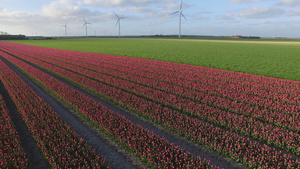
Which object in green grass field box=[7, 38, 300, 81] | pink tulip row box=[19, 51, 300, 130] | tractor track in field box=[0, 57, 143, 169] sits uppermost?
green grass field box=[7, 38, 300, 81]

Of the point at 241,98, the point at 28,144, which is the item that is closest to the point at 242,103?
the point at 241,98

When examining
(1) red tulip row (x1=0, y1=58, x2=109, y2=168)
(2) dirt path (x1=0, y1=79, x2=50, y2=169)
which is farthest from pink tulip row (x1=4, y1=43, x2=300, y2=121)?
(2) dirt path (x1=0, y1=79, x2=50, y2=169)

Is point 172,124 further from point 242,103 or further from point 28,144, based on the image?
point 28,144

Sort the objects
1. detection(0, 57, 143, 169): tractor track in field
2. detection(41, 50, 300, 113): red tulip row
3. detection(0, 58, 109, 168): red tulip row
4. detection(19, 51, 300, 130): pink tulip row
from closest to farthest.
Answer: detection(0, 58, 109, 168): red tulip row
detection(0, 57, 143, 169): tractor track in field
detection(19, 51, 300, 130): pink tulip row
detection(41, 50, 300, 113): red tulip row

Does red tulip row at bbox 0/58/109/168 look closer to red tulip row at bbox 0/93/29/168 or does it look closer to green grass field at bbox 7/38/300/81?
red tulip row at bbox 0/93/29/168

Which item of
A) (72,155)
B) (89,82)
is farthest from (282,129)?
(89,82)

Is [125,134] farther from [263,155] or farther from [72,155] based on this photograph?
[263,155]
